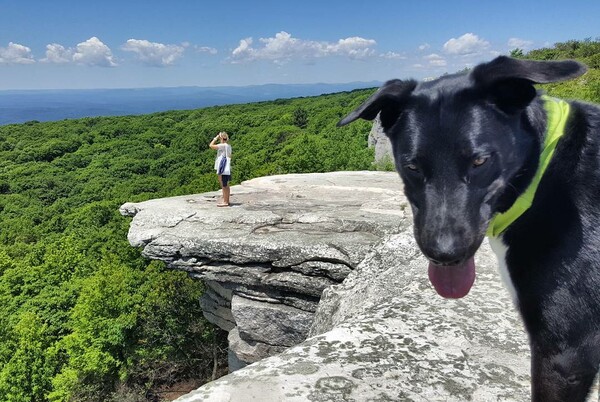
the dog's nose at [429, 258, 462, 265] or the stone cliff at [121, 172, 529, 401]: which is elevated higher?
the dog's nose at [429, 258, 462, 265]

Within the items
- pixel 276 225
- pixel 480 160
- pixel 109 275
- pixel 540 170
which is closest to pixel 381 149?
pixel 276 225

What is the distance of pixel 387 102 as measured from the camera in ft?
8.32

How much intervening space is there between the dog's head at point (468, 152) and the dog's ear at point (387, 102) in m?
0.07

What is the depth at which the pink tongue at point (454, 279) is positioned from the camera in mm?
2490

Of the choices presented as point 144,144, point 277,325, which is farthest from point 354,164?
point 144,144

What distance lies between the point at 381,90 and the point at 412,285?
9.79 feet

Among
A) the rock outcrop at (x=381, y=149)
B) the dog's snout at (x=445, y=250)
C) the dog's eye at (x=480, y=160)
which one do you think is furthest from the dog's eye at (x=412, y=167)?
the rock outcrop at (x=381, y=149)

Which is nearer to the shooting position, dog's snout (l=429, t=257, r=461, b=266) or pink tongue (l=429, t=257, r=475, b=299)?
dog's snout (l=429, t=257, r=461, b=266)

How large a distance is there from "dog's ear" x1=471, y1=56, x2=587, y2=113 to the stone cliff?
1942 millimetres

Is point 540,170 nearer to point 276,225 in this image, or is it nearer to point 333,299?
point 333,299

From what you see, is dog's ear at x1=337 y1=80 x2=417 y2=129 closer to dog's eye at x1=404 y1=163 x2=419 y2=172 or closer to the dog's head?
the dog's head

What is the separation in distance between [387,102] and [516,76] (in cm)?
65

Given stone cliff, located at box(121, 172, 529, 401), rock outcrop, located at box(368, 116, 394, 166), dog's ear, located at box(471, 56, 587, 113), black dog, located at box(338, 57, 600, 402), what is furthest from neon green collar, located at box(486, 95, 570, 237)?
rock outcrop, located at box(368, 116, 394, 166)

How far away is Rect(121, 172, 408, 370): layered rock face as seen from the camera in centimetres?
1227
